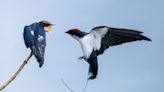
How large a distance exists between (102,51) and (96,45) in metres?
0.18

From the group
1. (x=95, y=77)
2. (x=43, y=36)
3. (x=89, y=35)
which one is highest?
(x=43, y=36)

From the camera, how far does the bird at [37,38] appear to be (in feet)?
11.4

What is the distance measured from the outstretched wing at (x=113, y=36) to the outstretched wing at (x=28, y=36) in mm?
1287

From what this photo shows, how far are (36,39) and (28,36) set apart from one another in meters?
0.19

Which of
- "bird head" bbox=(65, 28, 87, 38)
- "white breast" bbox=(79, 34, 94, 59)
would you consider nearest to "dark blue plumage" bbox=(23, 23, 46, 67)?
"bird head" bbox=(65, 28, 87, 38)

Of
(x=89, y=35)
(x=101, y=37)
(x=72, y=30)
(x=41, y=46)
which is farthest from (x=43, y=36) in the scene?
(x=101, y=37)

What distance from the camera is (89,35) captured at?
15.7 feet

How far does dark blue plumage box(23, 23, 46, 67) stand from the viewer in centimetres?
346

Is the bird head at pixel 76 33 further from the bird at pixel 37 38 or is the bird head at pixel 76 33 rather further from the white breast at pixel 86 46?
the bird at pixel 37 38

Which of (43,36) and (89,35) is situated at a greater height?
(43,36)

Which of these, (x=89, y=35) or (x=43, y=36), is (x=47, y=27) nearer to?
(x=43, y=36)

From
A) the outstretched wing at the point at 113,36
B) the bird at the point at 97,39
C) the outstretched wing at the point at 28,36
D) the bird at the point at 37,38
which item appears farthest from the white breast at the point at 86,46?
the outstretched wing at the point at 28,36

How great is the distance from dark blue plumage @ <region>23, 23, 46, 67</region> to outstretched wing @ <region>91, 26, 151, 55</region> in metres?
1.26

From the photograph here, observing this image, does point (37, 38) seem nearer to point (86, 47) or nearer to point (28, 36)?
point (28, 36)
